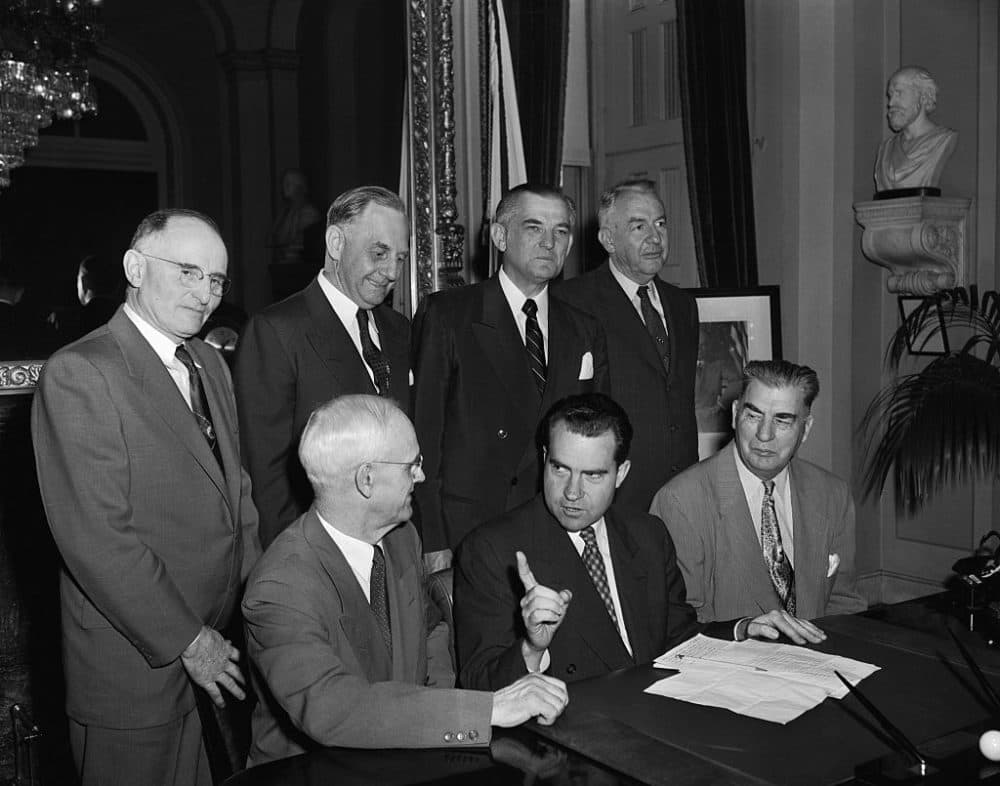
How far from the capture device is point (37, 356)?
3.66m

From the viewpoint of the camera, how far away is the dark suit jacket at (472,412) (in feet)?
10.8

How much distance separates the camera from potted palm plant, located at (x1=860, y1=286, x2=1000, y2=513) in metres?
4.84

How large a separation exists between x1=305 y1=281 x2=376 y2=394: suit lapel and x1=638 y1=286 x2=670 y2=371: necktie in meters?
1.09

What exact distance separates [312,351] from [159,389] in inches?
24.7

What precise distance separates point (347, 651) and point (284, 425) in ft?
3.52

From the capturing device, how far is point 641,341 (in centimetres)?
369

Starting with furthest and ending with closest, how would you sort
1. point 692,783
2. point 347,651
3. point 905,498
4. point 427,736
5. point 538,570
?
point 905,498 < point 538,570 < point 347,651 < point 427,736 < point 692,783

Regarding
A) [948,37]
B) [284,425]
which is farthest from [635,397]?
[948,37]

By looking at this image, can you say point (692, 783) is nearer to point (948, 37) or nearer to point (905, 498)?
point (905, 498)

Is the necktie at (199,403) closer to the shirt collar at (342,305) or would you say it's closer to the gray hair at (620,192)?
the shirt collar at (342,305)

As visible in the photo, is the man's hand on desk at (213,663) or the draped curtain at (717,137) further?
the draped curtain at (717,137)

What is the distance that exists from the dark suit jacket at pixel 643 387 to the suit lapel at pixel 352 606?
5.13ft

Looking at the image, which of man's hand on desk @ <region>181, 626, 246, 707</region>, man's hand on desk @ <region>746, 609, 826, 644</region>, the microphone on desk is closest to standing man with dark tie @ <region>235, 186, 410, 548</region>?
man's hand on desk @ <region>181, 626, 246, 707</region>

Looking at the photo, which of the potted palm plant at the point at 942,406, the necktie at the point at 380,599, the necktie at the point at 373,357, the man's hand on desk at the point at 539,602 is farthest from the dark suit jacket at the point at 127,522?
the potted palm plant at the point at 942,406
